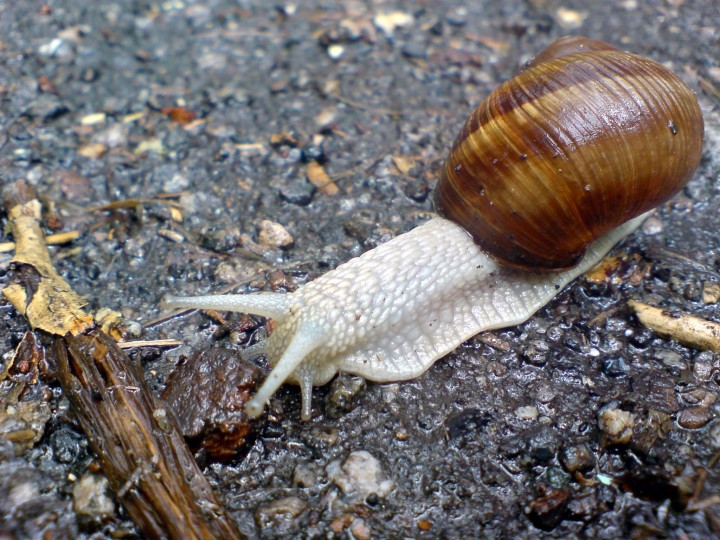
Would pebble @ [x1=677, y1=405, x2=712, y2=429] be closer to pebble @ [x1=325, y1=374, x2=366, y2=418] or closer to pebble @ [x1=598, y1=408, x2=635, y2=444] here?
pebble @ [x1=598, y1=408, x2=635, y2=444]

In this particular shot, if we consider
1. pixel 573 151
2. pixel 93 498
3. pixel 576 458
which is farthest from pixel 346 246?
pixel 93 498

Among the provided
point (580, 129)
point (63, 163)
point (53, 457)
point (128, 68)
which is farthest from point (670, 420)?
point (128, 68)

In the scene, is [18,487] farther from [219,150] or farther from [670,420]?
[670,420]

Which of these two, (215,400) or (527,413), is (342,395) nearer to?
(215,400)

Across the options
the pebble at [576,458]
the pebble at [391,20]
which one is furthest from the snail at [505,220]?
the pebble at [391,20]

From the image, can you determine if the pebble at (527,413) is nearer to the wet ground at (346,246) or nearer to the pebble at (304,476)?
the wet ground at (346,246)

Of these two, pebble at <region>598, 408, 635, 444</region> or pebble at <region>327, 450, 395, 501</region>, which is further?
pebble at <region>598, 408, 635, 444</region>

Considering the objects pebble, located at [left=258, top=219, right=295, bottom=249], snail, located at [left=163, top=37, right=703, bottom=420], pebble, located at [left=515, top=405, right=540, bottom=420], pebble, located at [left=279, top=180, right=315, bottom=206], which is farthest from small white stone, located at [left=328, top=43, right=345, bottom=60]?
pebble, located at [left=515, top=405, right=540, bottom=420]
